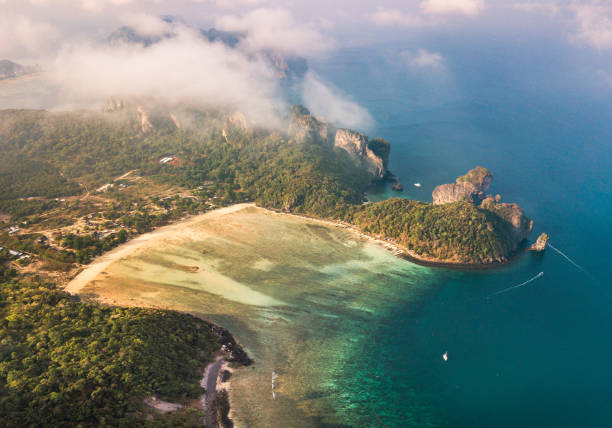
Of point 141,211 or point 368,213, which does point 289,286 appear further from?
point 141,211

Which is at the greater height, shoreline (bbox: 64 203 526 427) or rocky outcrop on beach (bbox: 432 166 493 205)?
rocky outcrop on beach (bbox: 432 166 493 205)

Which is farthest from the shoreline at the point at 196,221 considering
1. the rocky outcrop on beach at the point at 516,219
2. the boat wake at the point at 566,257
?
the boat wake at the point at 566,257

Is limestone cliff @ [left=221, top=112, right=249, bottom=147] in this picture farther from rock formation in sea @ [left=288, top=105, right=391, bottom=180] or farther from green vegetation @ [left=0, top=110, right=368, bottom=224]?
rock formation in sea @ [left=288, top=105, right=391, bottom=180]

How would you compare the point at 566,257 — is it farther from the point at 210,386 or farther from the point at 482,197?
the point at 210,386

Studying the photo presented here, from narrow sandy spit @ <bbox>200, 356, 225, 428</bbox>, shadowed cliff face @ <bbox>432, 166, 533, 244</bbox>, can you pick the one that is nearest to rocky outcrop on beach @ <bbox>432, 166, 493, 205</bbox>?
shadowed cliff face @ <bbox>432, 166, 533, 244</bbox>

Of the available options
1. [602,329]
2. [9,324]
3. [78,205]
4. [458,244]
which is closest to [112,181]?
[78,205]

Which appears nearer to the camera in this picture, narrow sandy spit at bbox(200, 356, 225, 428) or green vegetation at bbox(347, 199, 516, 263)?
narrow sandy spit at bbox(200, 356, 225, 428)
